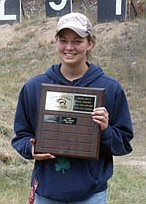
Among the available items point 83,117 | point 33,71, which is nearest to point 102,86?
point 83,117

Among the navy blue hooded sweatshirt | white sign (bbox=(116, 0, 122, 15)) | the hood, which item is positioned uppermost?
white sign (bbox=(116, 0, 122, 15))

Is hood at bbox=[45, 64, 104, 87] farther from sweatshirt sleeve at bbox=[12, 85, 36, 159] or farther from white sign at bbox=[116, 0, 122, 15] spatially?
white sign at bbox=[116, 0, 122, 15]

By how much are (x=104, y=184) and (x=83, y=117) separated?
35 cm

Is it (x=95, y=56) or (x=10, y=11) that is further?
(x=10, y=11)

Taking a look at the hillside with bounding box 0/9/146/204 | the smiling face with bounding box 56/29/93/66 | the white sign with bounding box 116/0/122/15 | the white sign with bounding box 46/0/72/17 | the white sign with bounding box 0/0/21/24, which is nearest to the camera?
the smiling face with bounding box 56/29/93/66

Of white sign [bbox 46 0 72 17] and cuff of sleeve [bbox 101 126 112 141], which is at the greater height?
white sign [bbox 46 0 72 17]

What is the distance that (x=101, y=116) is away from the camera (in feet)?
8.97

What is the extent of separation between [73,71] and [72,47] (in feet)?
0.41

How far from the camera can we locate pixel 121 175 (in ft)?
24.7

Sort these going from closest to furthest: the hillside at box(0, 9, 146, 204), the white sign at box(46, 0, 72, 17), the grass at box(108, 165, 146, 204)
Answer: the grass at box(108, 165, 146, 204)
the hillside at box(0, 9, 146, 204)
the white sign at box(46, 0, 72, 17)

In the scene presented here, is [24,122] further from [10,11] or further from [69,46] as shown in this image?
[10,11]

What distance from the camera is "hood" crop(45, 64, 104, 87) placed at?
2898mm

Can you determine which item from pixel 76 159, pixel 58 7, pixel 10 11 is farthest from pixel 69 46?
pixel 10 11

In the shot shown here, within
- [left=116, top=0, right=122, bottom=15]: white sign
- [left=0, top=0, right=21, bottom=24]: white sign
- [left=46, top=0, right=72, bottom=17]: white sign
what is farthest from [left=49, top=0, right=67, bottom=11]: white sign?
[left=116, top=0, right=122, bottom=15]: white sign
